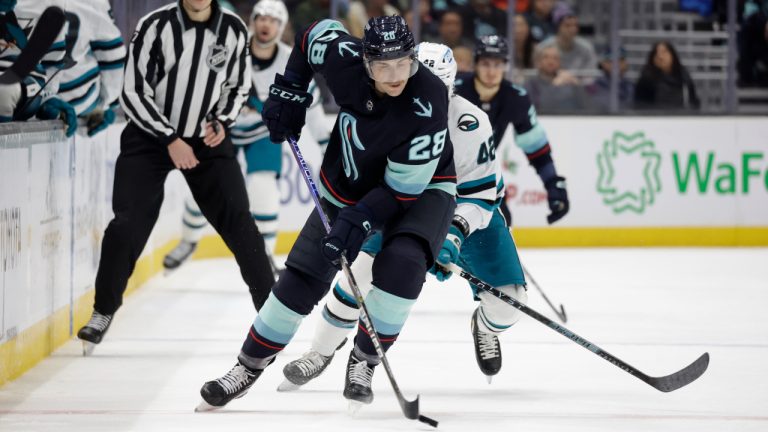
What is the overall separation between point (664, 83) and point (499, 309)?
5321 mm

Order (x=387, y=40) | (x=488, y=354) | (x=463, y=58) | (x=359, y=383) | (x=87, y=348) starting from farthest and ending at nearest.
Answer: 1. (x=463, y=58)
2. (x=87, y=348)
3. (x=488, y=354)
4. (x=359, y=383)
5. (x=387, y=40)

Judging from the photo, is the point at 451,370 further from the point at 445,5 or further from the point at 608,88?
the point at 445,5

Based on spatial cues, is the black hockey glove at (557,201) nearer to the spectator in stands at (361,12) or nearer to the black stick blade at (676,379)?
the black stick blade at (676,379)

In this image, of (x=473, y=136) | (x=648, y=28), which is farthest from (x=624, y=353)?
(x=648, y=28)

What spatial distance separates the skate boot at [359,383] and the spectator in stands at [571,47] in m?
6.11

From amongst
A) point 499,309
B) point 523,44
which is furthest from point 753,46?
point 499,309

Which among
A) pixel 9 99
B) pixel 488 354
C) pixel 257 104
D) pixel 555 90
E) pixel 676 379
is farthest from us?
pixel 555 90

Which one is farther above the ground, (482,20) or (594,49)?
(482,20)

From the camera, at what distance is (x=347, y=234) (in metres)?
3.40

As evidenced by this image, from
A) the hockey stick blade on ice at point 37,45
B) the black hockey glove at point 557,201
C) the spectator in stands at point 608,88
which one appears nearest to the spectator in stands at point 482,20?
the spectator in stands at point 608,88

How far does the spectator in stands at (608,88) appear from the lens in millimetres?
9164

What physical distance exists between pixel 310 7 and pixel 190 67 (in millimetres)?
4728

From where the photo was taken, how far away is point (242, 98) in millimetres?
4805

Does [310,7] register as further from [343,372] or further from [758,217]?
[343,372]
